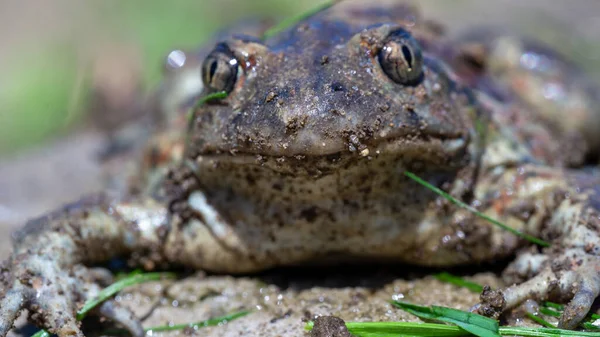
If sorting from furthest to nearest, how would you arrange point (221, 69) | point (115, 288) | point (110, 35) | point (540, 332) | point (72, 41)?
point (72, 41)
point (110, 35)
point (115, 288)
point (221, 69)
point (540, 332)

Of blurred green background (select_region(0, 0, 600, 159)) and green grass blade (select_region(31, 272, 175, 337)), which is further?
blurred green background (select_region(0, 0, 600, 159))

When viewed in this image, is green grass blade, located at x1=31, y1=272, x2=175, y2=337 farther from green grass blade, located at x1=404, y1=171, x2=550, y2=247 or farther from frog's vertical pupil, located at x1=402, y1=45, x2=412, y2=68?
frog's vertical pupil, located at x1=402, y1=45, x2=412, y2=68

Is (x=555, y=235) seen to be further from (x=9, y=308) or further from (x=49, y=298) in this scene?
(x=9, y=308)

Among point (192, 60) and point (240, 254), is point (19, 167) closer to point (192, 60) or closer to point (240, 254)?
point (192, 60)

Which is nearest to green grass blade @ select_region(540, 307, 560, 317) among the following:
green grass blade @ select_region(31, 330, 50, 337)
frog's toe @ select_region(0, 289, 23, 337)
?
green grass blade @ select_region(31, 330, 50, 337)

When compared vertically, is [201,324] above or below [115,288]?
below

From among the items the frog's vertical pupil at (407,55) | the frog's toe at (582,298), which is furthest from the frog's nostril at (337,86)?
the frog's toe at (582,298)

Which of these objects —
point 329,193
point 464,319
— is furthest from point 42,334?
point 464,319

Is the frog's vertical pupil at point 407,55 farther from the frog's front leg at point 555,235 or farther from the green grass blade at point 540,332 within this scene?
the green grass blade at point 540,332
